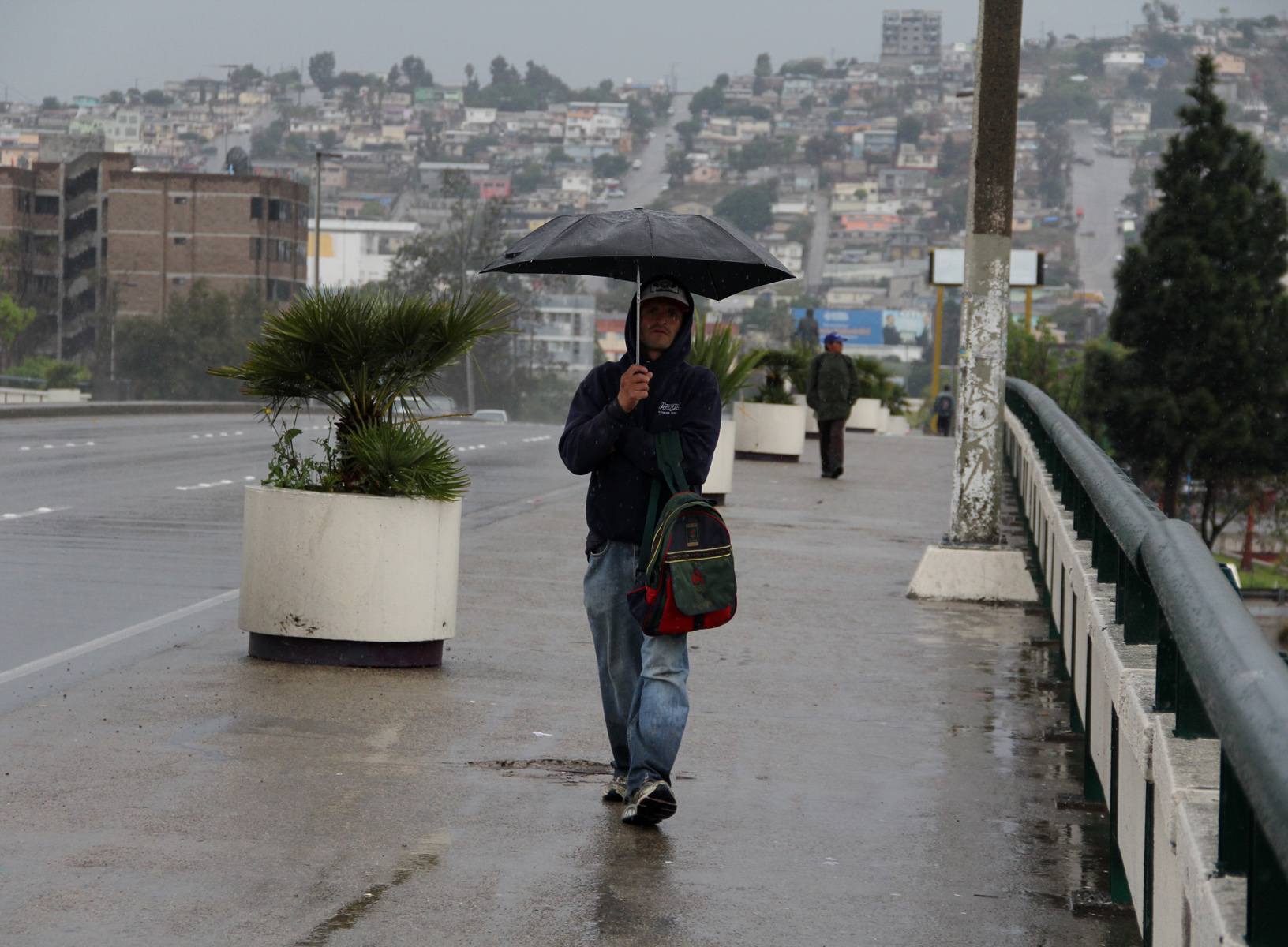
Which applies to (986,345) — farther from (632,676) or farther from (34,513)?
(34,513)

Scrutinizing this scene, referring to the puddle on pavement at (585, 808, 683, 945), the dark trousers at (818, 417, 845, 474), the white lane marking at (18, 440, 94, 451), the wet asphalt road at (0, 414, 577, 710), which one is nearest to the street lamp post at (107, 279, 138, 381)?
the wet asphalt road at (0, 414, 577, 710)

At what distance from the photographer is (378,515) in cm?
838

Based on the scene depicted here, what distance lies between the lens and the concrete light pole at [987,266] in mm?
11703

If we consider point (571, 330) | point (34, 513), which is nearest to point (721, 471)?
point (34, 513)

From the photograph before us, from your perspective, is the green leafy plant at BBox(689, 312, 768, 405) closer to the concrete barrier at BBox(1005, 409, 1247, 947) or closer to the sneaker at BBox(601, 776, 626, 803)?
the concrete barrier at BBox(1005, 409, 1247, 947)

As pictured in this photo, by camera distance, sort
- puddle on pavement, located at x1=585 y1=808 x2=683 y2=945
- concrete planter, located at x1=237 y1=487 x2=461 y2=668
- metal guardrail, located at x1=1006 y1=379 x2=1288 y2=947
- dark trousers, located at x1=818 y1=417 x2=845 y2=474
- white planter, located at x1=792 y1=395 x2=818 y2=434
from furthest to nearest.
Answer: white planter, located at x1=792 y1=395 x2=818 y2=434 < dark trousers, located at x1=818 y1=417 x2=845 y2=474 < concrete planter, located at x1=237 y1=487 x2=461 y2=668 < puddle on pavement, located at x1=585 y1=808 x2=683 y2=945 < metal guardrail, located at x1=1006 y1=379 x2=1288 y2=947

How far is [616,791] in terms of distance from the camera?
6105 millimetres

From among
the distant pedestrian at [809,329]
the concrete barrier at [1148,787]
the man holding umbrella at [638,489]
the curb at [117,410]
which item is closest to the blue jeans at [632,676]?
the man holding umbrella at [638,489]

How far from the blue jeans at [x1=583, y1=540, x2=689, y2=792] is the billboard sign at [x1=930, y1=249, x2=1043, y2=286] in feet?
137

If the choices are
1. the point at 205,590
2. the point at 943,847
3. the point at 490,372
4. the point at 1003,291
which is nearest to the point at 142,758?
the point at 943,847

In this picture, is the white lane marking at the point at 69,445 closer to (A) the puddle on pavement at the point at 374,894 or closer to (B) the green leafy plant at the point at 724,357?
(B) the green leafy plant at the point at 724,357

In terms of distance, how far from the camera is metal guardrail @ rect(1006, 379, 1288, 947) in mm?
2094

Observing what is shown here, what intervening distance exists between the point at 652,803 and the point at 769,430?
22.6 metres

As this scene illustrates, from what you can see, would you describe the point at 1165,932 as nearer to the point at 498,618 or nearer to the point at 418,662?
the point at 418,662
